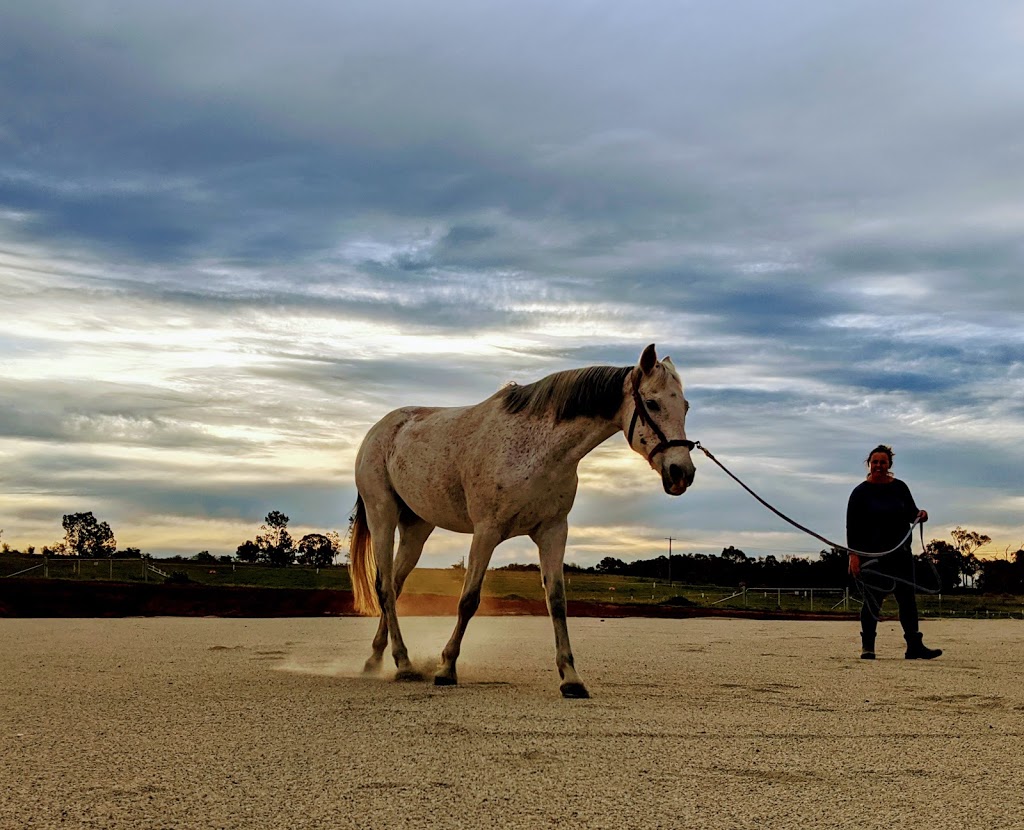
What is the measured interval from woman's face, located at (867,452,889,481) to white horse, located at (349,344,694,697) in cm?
424

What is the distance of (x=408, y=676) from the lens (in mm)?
8102

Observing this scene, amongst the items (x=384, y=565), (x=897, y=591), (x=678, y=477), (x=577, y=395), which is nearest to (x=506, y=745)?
(x=678, y=477)

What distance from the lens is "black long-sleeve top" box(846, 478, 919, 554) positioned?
33.1 feet

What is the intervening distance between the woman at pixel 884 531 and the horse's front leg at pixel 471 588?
429 cm

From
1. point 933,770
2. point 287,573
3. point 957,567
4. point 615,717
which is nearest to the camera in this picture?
point 933,770

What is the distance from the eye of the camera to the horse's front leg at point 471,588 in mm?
7301

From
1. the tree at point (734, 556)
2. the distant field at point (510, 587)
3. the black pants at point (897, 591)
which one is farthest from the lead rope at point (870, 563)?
the tree at point (734, 556)

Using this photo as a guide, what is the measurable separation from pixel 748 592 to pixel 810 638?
65.6 feet

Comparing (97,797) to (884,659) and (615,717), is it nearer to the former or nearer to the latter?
(615,717)

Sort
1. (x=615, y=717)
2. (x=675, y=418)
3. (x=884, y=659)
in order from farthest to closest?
(x=884, y=659) → (x=675, y=418) → (x=615, y=717)

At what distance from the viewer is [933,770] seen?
179 inches

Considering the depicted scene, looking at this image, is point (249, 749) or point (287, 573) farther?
point (287, 573)

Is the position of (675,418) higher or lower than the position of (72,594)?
higher

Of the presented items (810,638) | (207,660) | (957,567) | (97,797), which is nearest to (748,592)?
(810,638)
